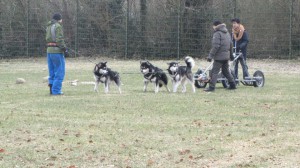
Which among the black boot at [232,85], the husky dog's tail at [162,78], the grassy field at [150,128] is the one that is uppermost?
the husky dog's tail at [162,78]

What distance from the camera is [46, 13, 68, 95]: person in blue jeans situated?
17.1 metres

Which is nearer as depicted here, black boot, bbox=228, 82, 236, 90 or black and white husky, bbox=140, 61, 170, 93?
black and white husky, bbox=140, 61, 170, 93

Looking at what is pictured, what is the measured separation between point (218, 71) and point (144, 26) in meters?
15.0

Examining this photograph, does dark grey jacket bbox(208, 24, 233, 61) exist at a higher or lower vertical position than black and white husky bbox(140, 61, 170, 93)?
higher

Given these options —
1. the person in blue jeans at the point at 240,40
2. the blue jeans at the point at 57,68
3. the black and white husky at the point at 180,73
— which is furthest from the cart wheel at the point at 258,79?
the blue jeans at the point at 57,68

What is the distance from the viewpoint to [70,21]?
33375mm

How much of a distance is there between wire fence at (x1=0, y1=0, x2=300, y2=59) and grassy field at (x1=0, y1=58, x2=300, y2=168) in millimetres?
11914

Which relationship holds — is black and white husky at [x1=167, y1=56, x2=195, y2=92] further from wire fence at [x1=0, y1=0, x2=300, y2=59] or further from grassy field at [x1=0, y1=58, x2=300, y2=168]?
wire fence at [x1=0, y1=0, x2=300, y2=59]

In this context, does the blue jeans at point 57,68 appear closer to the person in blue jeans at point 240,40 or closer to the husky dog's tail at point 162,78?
the husky dog's tail at point 162,78

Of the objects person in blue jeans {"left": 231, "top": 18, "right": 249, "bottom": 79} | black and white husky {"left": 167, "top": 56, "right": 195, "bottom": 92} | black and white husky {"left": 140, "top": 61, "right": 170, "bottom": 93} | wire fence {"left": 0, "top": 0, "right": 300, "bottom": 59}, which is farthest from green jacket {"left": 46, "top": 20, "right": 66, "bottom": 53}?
wire fence {"left": 0, "top": 0, "right": 300, "bottom": 59}

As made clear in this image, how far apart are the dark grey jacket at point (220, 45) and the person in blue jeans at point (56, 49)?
4.00 m

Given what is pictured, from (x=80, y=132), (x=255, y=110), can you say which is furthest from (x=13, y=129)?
(x=255, y=110)

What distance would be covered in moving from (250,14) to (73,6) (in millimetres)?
8939

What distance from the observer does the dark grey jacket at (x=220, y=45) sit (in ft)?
59.3
